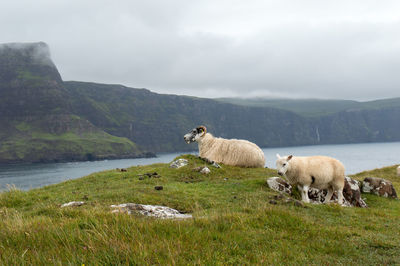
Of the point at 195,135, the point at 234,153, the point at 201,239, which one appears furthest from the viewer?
the point at 195,135

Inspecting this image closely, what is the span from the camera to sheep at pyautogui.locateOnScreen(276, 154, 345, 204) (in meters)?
13.1

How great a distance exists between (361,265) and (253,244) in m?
1.88

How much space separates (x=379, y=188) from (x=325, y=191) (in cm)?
302

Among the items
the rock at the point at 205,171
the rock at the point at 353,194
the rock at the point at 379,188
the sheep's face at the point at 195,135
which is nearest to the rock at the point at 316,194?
the rock at the point at 353,194

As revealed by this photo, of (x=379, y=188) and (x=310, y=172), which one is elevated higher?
(x=310, y=172)

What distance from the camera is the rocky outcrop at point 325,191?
13852 mm

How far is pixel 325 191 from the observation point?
14898 mm

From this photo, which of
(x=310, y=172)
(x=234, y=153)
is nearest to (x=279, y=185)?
(x=310, y=172)

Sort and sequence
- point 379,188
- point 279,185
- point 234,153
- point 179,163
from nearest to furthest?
point 279,185
point 379,188
point 179,163
point 234,153

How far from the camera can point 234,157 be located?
22422mm

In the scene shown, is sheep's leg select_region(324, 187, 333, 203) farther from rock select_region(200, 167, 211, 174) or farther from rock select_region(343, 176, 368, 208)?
rock select_region(200, 167, 211, 174)

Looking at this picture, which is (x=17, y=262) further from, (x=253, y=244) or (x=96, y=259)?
(x=253, y=244)

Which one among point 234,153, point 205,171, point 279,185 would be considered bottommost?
point 279,185

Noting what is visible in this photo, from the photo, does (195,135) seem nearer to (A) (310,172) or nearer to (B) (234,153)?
(B) (234,153)
